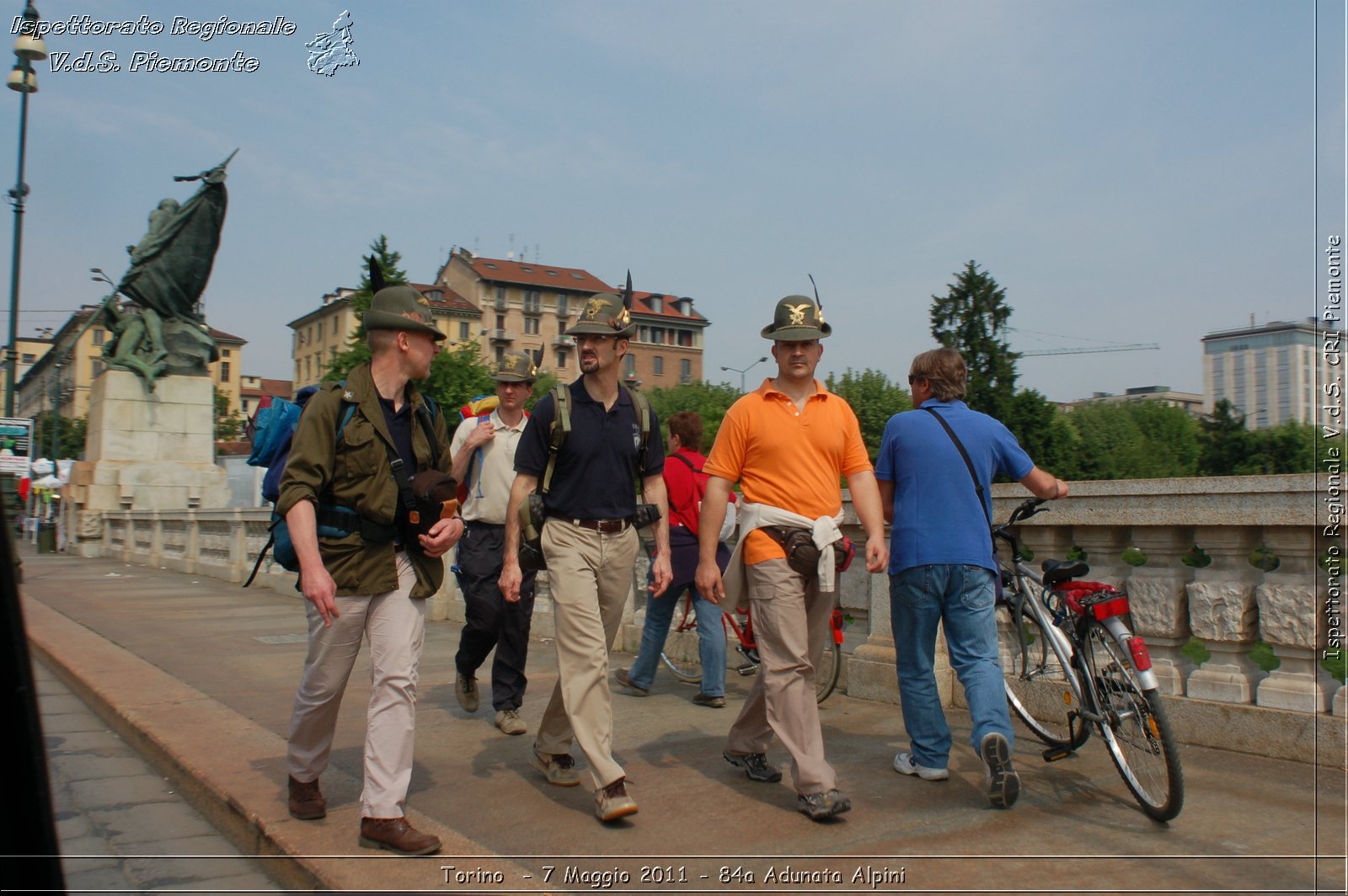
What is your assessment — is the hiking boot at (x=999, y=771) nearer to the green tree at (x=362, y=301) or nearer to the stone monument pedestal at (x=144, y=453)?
the stone monument pedestal at (x=144, y=453)

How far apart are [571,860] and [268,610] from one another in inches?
434

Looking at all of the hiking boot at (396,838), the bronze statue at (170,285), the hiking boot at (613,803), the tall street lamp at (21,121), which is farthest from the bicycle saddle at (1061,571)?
the bronze statue at (170,285)

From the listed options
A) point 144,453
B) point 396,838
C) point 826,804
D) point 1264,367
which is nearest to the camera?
point 396,838

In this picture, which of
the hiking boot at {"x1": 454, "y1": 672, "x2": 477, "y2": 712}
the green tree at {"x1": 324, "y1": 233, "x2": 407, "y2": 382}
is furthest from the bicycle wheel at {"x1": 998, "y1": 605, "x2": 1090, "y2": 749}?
the green tree at {"x1": 324, "y1": 233, "x2": 407, "y2": 382}

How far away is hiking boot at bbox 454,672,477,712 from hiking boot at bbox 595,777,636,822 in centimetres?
235

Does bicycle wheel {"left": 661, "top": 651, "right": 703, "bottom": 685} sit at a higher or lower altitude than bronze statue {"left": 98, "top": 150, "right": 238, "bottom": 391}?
lower

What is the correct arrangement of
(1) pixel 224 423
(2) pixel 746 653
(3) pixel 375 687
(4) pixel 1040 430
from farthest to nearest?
1. (1) pixel 224 423
2. (4) pixel 1040 430
3. (2) pixel 746 653
4. (3) pixel 375 687

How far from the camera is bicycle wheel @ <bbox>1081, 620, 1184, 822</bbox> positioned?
4.19 m

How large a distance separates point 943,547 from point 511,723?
9.11 ft

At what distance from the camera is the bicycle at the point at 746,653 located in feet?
22.3

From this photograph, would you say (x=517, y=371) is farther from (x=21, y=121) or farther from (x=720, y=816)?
(x=21, y=121)

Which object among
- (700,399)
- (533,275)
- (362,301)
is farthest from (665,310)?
(362,301)

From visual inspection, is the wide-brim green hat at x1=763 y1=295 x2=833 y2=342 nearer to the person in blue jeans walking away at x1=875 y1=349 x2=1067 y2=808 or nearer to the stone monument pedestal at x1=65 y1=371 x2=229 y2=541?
the person in blue jeans walking away at x1=875 y1=349 x2=1067 y2=808

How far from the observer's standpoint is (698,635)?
741 cm
